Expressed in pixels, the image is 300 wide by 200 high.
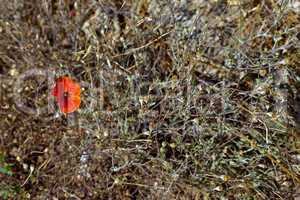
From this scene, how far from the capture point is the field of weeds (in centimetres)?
190

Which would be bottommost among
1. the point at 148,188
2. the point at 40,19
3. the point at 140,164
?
the point at 148,188

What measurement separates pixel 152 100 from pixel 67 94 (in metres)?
0.39

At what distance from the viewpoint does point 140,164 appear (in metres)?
Answer: 1.91

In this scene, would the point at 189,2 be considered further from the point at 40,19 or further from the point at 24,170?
the point at 24,170

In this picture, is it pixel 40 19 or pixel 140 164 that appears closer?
pixel 140 164

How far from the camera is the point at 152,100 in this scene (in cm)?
193

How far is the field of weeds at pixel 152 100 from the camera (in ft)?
6.24

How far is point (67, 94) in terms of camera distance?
79.2 inches

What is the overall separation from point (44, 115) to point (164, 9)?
0.73m

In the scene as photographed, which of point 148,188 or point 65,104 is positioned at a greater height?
point 65,104

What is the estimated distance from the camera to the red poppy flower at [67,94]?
78.4 inches

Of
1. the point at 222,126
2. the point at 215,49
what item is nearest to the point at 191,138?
the point at 222,126

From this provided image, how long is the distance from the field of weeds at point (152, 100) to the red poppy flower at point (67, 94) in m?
0.03

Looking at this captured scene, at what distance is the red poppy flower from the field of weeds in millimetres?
32
